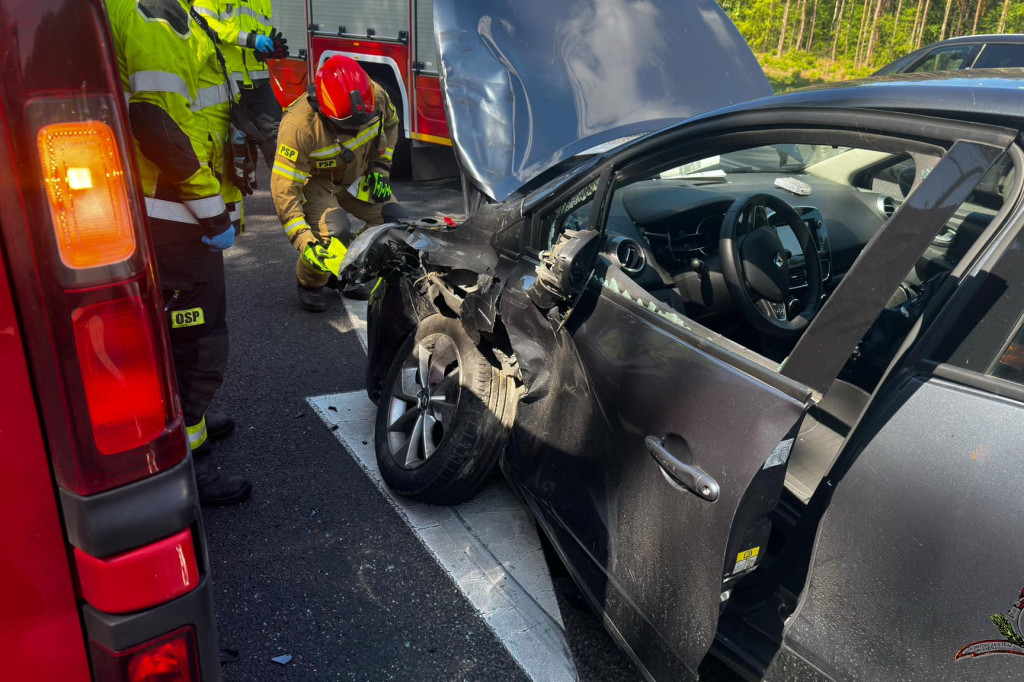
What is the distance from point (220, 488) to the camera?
2.92m

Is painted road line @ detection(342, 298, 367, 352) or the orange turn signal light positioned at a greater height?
the orange turn signal light

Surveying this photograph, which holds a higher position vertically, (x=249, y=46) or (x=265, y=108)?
(x=249, y=46)

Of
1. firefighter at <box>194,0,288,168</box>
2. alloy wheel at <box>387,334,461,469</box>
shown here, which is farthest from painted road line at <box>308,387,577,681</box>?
firefighter at <box>194,0,288,168</box>

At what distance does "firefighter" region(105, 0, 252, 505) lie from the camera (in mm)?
2559

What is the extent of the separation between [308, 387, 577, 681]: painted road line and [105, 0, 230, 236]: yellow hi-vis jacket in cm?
122

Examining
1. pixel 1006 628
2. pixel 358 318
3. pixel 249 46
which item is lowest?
pixel 358 318

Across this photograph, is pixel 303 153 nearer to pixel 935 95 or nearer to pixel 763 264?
pixel 763 264

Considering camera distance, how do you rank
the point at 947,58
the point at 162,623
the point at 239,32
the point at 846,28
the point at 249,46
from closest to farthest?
the point at 162,623
the point at 249,46
the point at 239,32
the point at 947,58
the point at 846,28

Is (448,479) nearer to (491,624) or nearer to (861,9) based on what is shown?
(491,624)

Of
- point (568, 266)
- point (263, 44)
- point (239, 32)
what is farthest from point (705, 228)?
point (239, 32)

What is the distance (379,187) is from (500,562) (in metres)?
2.82

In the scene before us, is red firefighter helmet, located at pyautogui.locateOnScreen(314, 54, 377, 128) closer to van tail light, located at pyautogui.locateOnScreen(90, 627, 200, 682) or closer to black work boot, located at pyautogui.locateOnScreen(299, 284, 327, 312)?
black work boot, located at pyautogui.locateOnScreen(299, 284, 327, 312)

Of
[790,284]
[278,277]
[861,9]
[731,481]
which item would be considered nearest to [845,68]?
[861,9]

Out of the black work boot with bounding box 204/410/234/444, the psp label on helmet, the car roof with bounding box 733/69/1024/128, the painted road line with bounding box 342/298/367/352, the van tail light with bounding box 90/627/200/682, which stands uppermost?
the car roof with bounding box 733/69/1024/128
